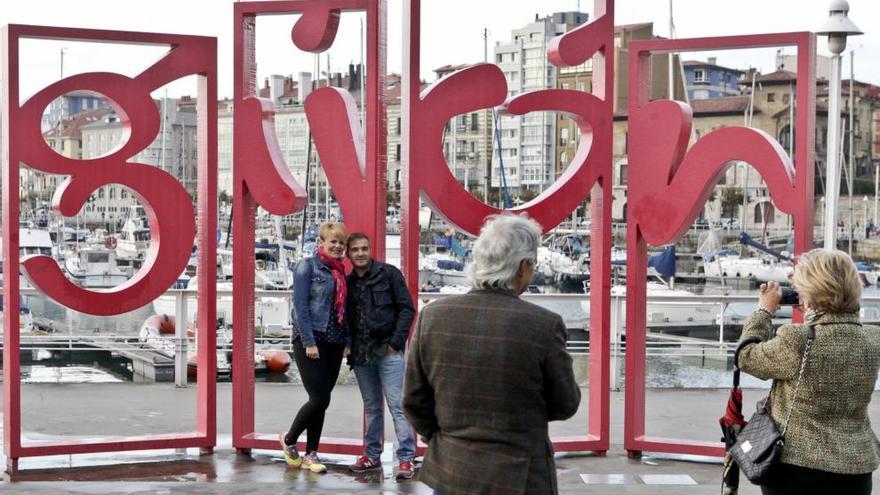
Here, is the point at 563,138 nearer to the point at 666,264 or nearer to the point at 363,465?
the point at 666,264

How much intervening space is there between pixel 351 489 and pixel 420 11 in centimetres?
308

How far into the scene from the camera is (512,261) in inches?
153

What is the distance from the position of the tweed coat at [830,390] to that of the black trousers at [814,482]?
0.10 feet

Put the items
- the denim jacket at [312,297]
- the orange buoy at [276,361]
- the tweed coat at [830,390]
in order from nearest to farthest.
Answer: the tweed coat at [830,390] < the denim jacket at [312,297] < the orange buoy at [276,361]

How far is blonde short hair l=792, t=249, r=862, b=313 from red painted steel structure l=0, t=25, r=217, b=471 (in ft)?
14.8

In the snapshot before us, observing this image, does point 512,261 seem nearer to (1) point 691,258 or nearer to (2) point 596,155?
(2) point 596,155

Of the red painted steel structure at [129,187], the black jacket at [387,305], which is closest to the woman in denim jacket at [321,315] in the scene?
the black jacket at [387,305]

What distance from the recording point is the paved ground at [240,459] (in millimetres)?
7004

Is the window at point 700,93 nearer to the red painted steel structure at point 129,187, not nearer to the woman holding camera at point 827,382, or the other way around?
the red painted steel structure at point 129,187

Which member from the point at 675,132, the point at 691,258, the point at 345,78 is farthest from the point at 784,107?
the point at 675,132

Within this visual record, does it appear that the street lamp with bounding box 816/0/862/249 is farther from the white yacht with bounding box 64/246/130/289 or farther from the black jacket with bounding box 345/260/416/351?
the white yacht with bounding box 64/246/130/289

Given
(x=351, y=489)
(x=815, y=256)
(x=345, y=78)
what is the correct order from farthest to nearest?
(x=345, y=78) → (x=351, y=489) → (x=815, y=256)

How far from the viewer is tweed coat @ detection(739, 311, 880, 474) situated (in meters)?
4.25

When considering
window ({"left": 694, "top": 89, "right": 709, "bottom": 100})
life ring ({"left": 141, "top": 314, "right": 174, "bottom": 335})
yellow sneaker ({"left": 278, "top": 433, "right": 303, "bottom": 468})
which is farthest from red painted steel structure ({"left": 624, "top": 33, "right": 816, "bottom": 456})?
window ({"left": 694, "top": 89, "right": 709, "bottom": 100})
